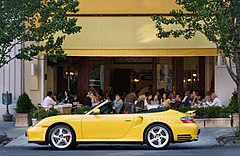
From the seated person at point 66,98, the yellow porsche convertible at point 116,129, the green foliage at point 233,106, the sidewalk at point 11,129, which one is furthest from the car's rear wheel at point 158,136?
the seated person at point 66,98

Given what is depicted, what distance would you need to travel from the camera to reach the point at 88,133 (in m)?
14.0

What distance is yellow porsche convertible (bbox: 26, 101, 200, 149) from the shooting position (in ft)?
45.2

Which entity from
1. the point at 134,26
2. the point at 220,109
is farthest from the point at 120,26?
the point at 220,109

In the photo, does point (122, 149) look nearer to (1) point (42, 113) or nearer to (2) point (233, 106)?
(1) point (42, 113)

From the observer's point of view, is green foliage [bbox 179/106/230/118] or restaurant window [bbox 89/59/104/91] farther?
restaurant window [bbox 89/59/104/91]

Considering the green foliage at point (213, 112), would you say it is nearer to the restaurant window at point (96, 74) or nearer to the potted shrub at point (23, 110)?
the potted shrub at point (23, 110)

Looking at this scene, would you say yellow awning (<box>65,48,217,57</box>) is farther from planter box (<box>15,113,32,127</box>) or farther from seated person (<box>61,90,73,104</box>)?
planter box (<box>15,113,32,127</box>)

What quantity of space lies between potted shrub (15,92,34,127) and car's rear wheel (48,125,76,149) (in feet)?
23.2

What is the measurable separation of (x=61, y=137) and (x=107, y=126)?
4.29ft

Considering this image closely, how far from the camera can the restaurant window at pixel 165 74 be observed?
25.8 meters

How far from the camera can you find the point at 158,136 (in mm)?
13844

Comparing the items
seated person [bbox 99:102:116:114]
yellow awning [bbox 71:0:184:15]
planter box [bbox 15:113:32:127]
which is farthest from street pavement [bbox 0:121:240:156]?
yellow awning [bbox 71:0:184:15]

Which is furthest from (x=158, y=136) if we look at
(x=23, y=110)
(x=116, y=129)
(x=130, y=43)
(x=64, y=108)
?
(x=23, y=110)

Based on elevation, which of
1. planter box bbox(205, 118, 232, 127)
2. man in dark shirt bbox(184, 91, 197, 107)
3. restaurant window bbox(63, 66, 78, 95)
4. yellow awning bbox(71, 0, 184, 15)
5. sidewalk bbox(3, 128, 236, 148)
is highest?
yellow awning bbox(71, 0, 184, 15)
